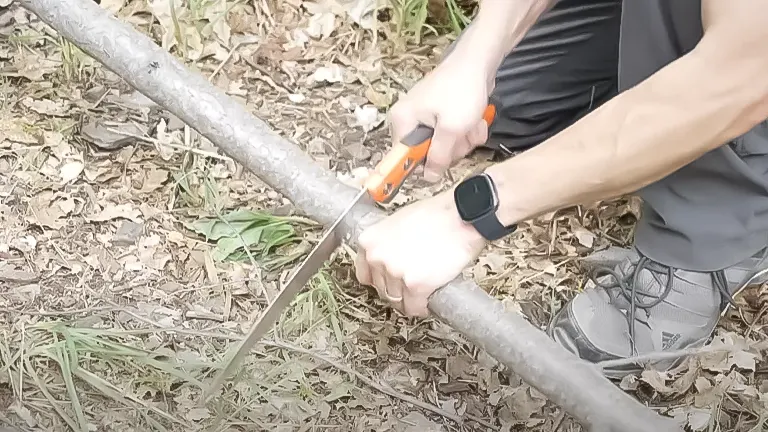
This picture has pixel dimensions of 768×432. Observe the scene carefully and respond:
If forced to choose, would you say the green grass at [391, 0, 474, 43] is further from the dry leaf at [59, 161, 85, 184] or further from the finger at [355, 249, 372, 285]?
the finger at [355, 249, 372, 285]

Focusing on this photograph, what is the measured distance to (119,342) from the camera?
127 cm

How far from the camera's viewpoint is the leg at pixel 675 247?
109cm

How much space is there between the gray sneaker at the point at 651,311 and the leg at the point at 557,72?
0.28 m

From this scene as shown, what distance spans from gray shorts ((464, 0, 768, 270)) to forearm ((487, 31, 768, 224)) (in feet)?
0.88

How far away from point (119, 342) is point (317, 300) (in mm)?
→ 304

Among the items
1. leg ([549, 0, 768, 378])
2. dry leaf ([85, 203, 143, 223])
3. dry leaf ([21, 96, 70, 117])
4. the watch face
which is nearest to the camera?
the watch face

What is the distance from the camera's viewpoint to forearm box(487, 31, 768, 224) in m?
0.75

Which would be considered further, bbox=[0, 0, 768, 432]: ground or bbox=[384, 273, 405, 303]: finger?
bbox=[0, 0, 768, 432]: ground

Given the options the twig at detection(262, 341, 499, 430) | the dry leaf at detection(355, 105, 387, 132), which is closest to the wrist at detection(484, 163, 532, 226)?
the twig at detection(262, 341, 499, 430)

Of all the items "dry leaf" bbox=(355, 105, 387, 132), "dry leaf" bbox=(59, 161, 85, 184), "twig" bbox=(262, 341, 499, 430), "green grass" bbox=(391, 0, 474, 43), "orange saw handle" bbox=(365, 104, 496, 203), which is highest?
"orange saw handle" bbox=(365, 104, 496, 203)

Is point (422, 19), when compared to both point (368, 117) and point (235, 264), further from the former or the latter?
point (235, 264)

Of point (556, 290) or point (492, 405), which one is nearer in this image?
point (492, 405)

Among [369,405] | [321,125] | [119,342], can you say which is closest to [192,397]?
[119,342]

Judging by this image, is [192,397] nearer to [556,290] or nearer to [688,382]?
[556,290]
